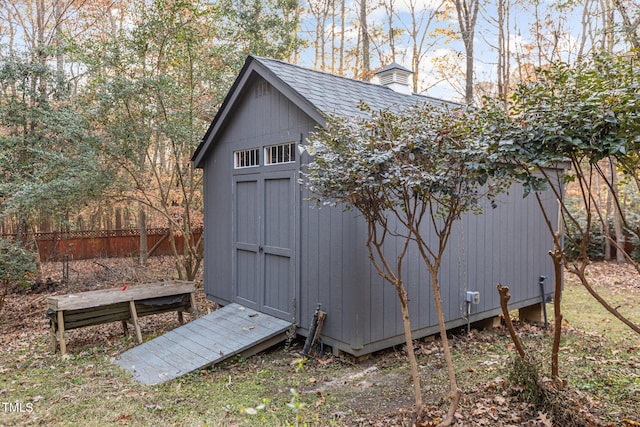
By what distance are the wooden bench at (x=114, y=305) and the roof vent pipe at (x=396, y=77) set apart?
16.7 ft

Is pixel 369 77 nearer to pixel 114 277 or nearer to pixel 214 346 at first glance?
pixel 114 277

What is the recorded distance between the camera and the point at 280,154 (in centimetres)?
574

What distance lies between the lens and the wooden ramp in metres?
4.77

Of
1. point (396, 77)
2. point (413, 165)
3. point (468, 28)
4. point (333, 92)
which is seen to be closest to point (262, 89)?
point (333, 92)

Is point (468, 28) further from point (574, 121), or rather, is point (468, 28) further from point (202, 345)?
point (202, 345)

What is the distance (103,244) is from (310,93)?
12390 millimetres

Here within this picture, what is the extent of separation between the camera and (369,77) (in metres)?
15.4

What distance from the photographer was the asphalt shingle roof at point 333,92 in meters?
5.18

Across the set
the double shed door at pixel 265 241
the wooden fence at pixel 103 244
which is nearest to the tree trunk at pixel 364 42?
the wooden fence at pixel 103 244

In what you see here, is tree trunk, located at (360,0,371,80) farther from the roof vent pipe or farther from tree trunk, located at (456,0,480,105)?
the roof vent pipe

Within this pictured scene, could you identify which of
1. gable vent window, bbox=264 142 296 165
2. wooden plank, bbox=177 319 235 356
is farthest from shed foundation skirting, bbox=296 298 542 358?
gable vent window, bbox=264 142 296 165

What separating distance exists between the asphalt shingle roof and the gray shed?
3 centimetres

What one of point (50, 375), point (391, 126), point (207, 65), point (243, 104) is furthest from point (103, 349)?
point (207, 65)

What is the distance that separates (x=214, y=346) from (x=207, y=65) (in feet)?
21.9
